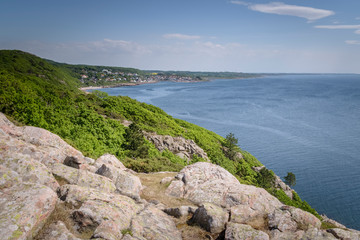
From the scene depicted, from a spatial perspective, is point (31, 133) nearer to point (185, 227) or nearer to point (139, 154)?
point (139, 154)

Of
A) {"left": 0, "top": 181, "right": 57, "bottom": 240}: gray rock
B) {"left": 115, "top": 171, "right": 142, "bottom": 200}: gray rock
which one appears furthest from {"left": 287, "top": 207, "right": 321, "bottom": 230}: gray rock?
{"left": 0, "top": 181, "right": 57, "bottom": 240}: gray rock

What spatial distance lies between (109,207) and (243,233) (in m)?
5.59

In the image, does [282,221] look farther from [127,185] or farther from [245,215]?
[127,185]

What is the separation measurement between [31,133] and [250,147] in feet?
159

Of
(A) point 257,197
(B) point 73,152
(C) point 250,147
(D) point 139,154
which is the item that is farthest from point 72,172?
(C) point 250,147

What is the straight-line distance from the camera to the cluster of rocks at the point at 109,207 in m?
7.70

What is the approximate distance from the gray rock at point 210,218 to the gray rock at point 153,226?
1.17 m

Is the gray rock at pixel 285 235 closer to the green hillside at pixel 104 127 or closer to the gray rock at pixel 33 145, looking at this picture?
the gray rock at pixel 33 145

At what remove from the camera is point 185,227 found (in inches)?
417

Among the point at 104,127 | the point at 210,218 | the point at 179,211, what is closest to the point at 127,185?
the point at 179,211

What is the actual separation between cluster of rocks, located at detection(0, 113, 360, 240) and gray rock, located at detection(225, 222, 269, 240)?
4 cm

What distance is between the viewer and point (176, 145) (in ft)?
101

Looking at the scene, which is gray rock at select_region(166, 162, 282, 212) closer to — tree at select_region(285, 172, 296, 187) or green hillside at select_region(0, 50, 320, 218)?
green hillside at select_region(0, 50, 320, 218)

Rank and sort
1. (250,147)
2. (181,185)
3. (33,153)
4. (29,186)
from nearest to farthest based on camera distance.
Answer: (29,186) → (33,153) → (181,185) → (250,147)
